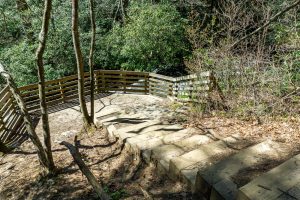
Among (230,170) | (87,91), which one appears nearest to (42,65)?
(230,170)

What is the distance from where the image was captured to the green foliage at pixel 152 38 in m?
11.7

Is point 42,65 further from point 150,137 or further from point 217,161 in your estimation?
point 217,161

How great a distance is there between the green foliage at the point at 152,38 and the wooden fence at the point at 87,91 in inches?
61.9

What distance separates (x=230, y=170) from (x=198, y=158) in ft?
2.30

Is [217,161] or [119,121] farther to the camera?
[119,121]

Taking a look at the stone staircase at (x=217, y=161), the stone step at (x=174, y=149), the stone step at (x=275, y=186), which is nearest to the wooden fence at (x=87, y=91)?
the stone staircase at (x=217, y=161)

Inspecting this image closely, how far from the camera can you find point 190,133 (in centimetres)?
543

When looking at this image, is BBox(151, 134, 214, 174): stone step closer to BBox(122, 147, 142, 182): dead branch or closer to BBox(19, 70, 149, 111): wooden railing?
BBox(122, 147, 142, 182): dead branch

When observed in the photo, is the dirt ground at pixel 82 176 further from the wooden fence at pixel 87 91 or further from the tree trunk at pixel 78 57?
the wooden fence at pixel 87 91

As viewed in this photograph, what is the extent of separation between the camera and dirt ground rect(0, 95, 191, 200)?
423cm

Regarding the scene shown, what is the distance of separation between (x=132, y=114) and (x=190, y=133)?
2883 millimetres

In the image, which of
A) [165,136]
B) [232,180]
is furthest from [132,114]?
[232,180]

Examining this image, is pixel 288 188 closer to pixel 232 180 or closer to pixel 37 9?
pixel 232 180

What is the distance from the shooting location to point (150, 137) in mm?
5484
